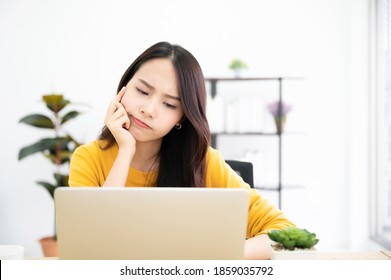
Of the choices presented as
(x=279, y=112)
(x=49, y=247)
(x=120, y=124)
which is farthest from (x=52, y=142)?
(x=120, y=124)

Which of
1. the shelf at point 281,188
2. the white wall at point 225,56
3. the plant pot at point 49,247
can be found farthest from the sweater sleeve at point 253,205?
the white wall at point 225,56

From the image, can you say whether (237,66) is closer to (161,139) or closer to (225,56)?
(225,56)

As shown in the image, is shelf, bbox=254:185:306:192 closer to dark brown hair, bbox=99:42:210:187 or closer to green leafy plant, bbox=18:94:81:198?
green leafy plant, bbox=18:94:81:198

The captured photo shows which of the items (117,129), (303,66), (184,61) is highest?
(303,66)

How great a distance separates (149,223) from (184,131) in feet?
2.58

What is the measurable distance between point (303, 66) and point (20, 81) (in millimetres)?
2253

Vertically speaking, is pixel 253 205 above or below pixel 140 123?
below

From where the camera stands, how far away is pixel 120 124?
1392mm

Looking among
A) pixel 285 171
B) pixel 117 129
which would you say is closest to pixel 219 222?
pixel 117 129

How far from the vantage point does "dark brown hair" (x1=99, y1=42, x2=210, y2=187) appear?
1360 millimetres

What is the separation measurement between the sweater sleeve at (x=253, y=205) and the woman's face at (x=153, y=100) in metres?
0.23

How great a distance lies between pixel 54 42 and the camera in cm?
377
